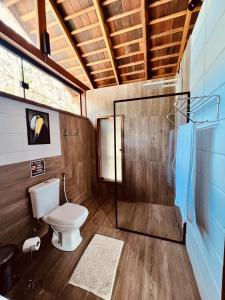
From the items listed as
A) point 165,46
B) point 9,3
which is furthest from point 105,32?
point 9,3

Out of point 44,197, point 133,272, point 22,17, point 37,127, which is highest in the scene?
point 22,17

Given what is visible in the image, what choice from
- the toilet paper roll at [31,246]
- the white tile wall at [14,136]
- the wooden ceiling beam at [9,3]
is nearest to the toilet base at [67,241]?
the toilet paper roll at [31,246]

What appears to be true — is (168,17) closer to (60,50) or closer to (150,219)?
(60,50)

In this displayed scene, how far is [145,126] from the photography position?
264cm

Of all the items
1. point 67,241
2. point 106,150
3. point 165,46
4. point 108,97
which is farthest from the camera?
point 106,150

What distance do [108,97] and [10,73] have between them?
171 cm

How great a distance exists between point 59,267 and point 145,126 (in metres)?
2.40

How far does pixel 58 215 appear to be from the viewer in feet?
5.35

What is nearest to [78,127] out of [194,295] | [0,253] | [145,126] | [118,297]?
[145,126]

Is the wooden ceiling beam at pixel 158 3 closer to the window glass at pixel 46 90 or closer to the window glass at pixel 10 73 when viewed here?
the window glass at pixel 46 90

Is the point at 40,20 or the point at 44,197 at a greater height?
the point at 40,20

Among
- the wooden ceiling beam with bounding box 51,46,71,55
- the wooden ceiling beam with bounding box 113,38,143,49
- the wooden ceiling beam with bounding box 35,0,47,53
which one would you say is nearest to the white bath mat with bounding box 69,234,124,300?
the wooden ceiling beam with bounding box 35,0,47,53

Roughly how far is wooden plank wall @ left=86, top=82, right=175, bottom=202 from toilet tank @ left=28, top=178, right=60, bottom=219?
4.27 feet

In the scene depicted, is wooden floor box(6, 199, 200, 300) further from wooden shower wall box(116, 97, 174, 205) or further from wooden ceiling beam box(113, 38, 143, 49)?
wooden ceiling beam box(113, 38, 143, 49)
